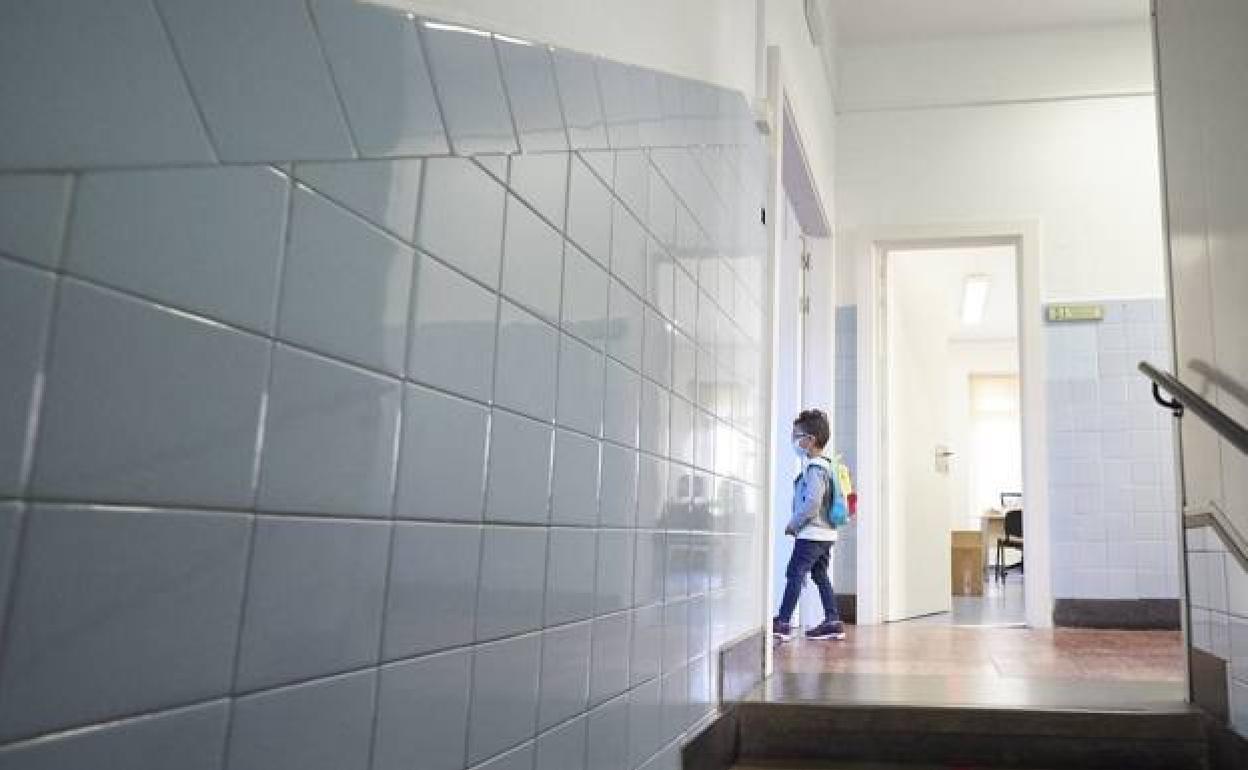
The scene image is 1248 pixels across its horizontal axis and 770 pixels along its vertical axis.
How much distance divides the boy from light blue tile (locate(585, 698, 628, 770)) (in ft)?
8.90

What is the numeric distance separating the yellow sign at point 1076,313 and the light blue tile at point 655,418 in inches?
164

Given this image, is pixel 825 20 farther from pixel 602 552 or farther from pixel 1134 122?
pixel 602 552

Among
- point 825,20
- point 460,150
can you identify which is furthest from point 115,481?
point 825,20

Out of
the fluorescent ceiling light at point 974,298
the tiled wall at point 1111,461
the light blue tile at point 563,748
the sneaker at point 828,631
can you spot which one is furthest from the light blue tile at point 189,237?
the fluorescent ceiling light at point 974,298

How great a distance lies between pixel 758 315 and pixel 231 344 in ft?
7.73

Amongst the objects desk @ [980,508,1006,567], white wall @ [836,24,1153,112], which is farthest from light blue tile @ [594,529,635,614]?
desk @ [980,508,1006,567]

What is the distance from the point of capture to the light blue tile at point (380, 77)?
2.86 ft

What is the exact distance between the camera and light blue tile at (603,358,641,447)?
161 cm

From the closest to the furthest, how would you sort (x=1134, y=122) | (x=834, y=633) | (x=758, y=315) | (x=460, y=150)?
1. (x=460, y=150)
2. (x=758, y=315)
3. (x=834, y=633)
4. (x=1134, y=122)

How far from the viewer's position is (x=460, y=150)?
1097 millimetres

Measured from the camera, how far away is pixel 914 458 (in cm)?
585

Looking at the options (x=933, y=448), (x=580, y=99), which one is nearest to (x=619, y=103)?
(x=580, y=99)

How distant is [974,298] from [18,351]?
32.9ft

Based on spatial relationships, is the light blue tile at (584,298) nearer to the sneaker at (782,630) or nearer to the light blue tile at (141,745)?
the light blue tile at (141,745)
